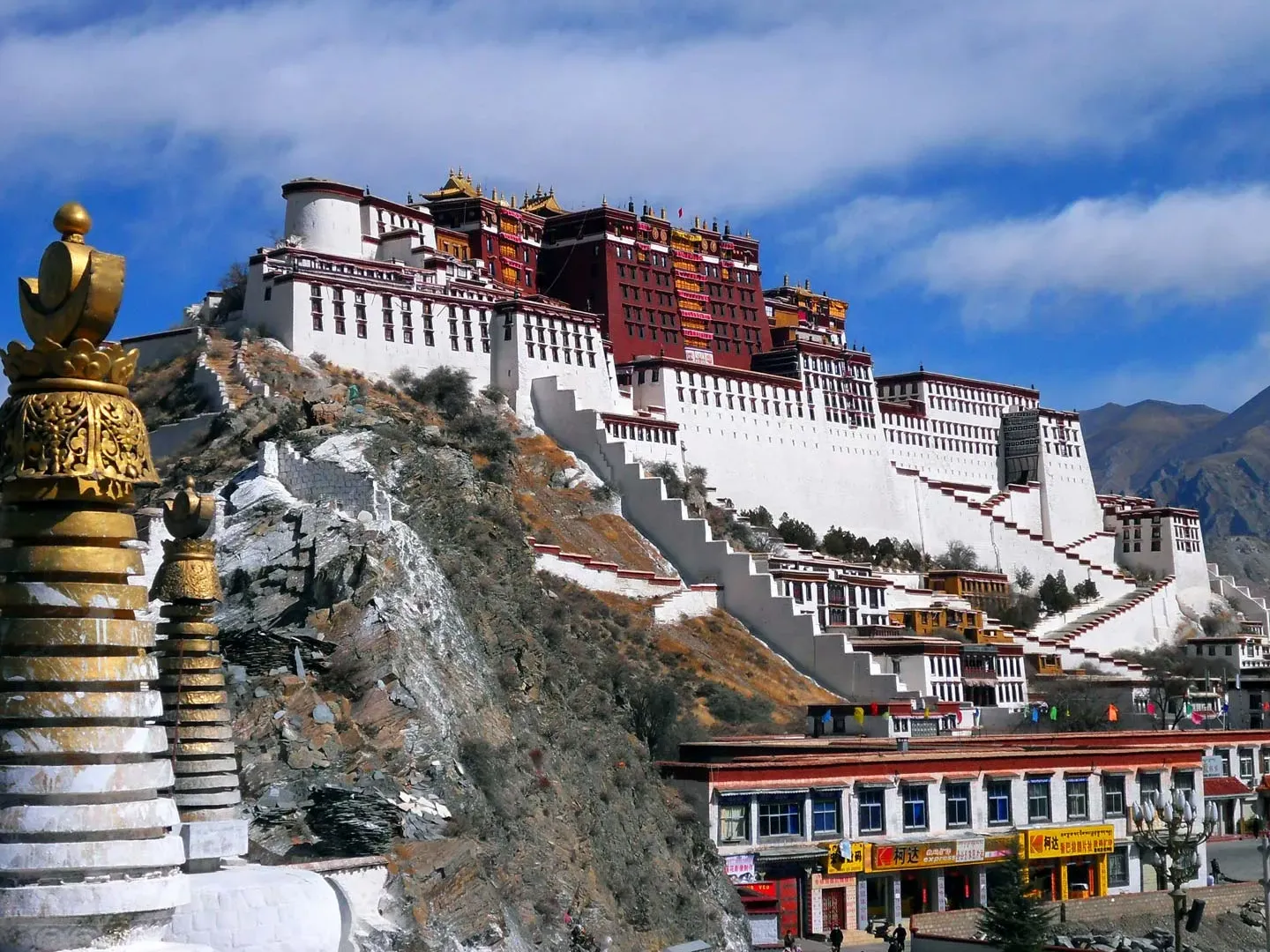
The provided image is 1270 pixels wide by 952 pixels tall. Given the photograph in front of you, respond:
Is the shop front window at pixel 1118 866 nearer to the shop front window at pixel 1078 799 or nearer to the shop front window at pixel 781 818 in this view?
the shop front window at pixel 1078 799

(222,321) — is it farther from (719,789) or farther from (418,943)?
(418,943)

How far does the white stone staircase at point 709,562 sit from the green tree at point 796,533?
26.4 ft

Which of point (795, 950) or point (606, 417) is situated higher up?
point (606, 417)

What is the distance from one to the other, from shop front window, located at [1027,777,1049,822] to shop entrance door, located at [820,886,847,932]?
6.22m

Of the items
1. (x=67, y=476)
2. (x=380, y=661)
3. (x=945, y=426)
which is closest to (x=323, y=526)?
(x=380, y=661)

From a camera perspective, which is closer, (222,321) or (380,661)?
(380,661)

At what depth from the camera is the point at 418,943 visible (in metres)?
22.0

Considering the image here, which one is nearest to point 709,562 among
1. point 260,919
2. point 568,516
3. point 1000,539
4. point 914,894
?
point 568,516

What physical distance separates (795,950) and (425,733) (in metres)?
8.97

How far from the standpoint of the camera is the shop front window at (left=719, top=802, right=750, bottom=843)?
117 ft

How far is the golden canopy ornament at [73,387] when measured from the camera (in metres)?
9.02

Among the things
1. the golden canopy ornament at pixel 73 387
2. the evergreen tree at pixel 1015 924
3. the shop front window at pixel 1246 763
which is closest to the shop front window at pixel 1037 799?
the evergreen tree at pixel 1015 924

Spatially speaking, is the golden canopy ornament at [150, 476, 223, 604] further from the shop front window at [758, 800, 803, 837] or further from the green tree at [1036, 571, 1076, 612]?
the green tree at [1036, 571, 1076, 612]

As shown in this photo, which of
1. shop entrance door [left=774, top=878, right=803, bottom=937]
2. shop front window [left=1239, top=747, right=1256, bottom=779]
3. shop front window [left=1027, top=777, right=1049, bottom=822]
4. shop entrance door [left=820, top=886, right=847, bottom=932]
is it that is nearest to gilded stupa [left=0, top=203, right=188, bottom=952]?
shop entrance door [left=774, top=878, right=803, bottom=937]
